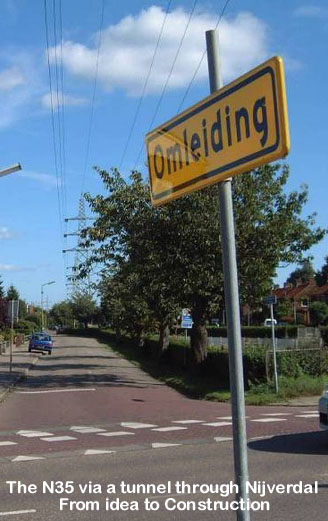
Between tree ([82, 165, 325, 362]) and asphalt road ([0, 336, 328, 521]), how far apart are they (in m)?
5.55

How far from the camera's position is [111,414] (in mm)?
15930

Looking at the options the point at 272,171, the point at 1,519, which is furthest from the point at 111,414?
the point at 272,171

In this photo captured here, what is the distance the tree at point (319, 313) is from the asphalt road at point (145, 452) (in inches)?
2659

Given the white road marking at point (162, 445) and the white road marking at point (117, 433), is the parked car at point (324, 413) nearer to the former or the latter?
the white road marking at point (162, 445)

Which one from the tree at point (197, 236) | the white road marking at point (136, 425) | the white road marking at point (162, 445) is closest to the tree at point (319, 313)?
the tree at point (197, 236)

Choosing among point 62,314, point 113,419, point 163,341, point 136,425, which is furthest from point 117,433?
point 62,314

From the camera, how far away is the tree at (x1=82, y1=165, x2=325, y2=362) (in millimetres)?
22594

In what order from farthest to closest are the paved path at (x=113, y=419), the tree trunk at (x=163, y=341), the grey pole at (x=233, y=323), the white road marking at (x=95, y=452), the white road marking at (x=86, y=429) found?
1. the tree trunk at (x=163, y=341)
2. the white road marking at (x=86, y=429)
3. the paved path at (x=113, y=419)
4. the white road marking at (x=95, y=452)
5. the grey pole at (x=233, y=323)

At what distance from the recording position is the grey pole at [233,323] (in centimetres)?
265

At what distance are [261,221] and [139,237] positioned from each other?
456 cm

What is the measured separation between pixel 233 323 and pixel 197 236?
19.9 meters

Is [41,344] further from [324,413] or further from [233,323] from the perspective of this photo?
[233,323]

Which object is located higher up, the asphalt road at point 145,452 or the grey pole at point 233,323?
the grey pole at point 233,323

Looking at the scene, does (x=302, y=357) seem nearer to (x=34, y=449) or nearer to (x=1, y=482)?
(x=34, y=449)
